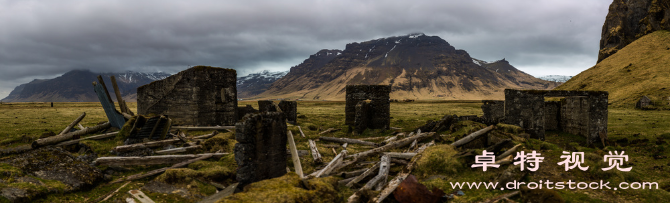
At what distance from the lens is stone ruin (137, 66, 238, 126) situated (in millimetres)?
16438

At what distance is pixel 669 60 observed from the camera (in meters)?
41.7

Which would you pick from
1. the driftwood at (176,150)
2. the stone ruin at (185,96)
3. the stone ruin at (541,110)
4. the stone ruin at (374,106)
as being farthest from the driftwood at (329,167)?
the stone ruin at (541,110)

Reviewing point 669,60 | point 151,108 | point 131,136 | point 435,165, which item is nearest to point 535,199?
point 435,165

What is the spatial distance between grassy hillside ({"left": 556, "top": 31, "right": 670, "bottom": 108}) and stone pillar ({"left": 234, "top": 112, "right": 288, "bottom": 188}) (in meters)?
41.5

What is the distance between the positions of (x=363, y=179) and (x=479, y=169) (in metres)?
3.44

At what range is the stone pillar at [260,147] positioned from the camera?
7.86 metres

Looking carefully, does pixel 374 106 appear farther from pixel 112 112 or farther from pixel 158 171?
pixel 112 112

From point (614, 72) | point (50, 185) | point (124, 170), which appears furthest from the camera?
point (614, 72)

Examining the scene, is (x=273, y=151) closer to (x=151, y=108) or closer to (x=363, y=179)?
(x=363, y=179)

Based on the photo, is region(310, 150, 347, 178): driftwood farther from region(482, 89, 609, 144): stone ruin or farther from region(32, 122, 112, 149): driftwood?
region(482, 89, 609, 144): stone ruin

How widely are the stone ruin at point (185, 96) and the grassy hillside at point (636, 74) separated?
1717 inches

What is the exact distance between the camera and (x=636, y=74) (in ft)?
139

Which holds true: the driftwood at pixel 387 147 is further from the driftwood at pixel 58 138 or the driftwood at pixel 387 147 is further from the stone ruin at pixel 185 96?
the driftwood at pixel 58 138

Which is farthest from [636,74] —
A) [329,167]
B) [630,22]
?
[329,167]
